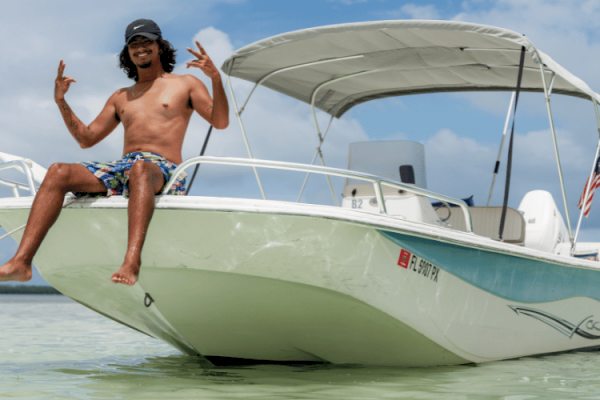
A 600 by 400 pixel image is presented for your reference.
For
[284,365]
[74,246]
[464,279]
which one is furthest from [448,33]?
[74,246]

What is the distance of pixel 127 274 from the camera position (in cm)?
359

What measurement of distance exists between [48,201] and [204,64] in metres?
1.23

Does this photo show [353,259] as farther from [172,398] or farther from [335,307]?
[172,398]

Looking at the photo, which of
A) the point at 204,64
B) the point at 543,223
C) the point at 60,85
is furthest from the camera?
the point at 543,223

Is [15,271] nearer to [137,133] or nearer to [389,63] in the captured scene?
[137,133]

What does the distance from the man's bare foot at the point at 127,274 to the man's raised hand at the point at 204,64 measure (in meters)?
1.25

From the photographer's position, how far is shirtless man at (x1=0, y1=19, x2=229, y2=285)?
3748 mm

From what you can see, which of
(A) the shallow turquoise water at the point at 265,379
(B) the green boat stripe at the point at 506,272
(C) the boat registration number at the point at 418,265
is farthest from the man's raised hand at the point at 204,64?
(A) the shallow turquoise water at the point at 265,379

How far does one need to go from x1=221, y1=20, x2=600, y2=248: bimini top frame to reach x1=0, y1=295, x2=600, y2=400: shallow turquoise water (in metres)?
2.19

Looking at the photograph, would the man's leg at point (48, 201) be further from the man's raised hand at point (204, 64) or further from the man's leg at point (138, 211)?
the man's raised hand at point (204, 64)

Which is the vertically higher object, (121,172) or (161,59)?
(161,59)

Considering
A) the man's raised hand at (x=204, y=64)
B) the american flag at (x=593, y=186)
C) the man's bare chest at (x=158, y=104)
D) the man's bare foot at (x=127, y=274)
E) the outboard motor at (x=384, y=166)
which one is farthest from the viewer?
the american flag at (x=593, y=186)

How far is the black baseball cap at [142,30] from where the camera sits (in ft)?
14.1

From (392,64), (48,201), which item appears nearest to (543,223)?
(392,64)
